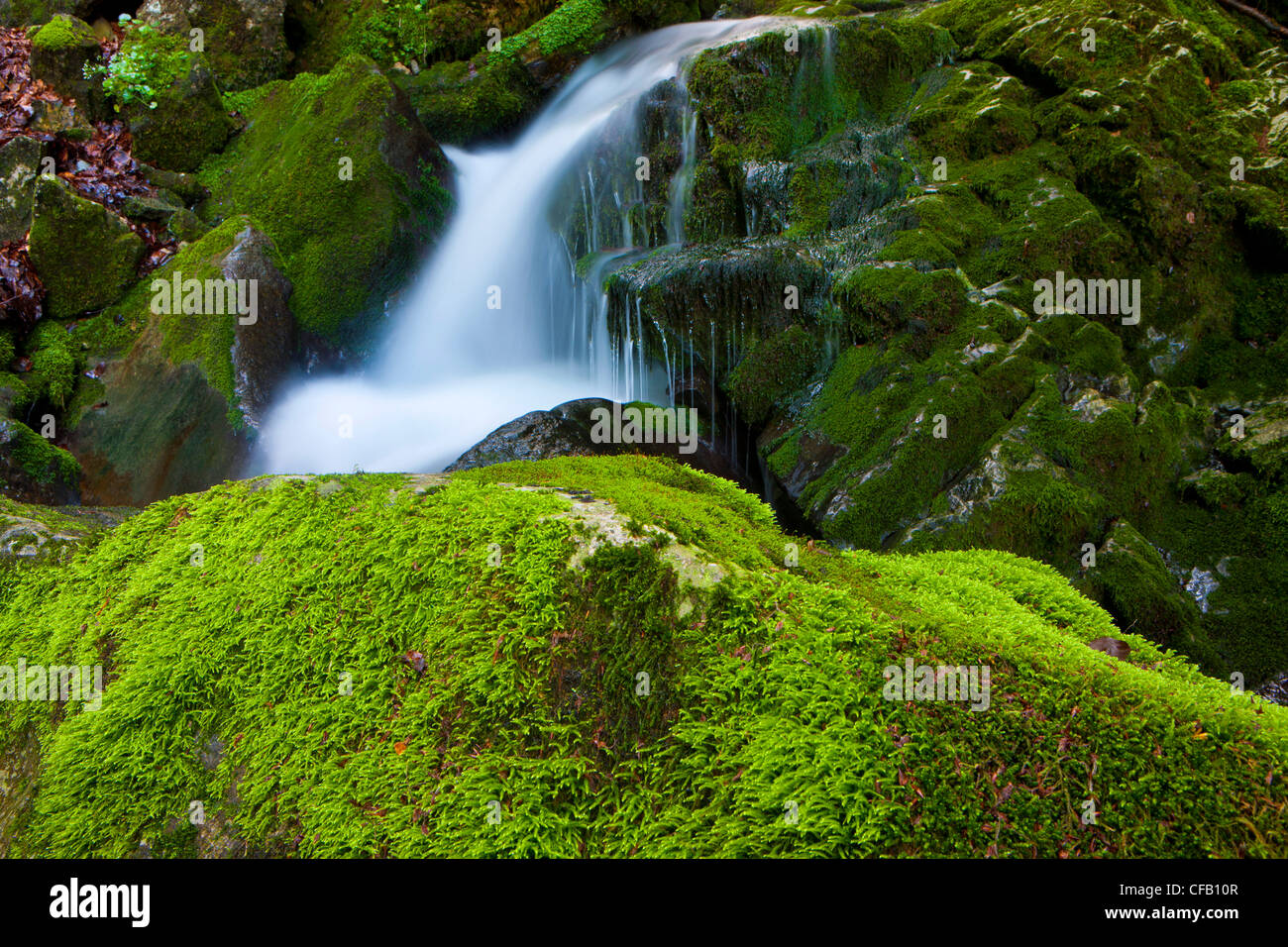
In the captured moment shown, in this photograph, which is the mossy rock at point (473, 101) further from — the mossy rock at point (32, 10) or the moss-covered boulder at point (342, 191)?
the mossy rock at point (32, 10)

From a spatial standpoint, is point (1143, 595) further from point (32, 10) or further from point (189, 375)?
point (32, 10)

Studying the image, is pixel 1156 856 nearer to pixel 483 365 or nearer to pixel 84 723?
pixel 84 723

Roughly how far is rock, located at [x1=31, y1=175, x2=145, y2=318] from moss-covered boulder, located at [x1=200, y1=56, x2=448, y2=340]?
1.77m

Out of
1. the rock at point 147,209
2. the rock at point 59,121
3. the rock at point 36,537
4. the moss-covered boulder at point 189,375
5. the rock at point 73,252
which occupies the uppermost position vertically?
the rock at point 59,121

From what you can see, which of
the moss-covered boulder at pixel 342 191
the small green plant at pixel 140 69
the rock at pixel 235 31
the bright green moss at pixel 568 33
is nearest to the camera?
the moss-covered boulder at pixel 342 191

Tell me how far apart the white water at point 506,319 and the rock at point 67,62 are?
18.4 ft

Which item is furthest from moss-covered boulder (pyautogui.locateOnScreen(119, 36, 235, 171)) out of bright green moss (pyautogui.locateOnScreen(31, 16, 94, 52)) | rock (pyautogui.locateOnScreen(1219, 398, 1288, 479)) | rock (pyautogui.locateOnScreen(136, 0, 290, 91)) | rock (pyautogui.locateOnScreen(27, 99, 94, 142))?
rock (pyautogui.locateOnScreen(1219, 398, 1288, 479))

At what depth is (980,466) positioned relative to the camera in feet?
21.1

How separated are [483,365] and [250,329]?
315cm

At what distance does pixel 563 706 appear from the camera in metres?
2.25

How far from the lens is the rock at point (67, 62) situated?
11.5 m

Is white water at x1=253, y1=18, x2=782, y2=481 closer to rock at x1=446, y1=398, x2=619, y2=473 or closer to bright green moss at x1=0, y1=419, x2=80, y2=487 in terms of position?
rock at x1=446, y1=398, x2=619, y2=473

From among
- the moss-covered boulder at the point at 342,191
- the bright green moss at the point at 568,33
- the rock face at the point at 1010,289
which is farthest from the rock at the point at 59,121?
the rock face at the point at 1010,289

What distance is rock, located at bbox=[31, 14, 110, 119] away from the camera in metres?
11.5
